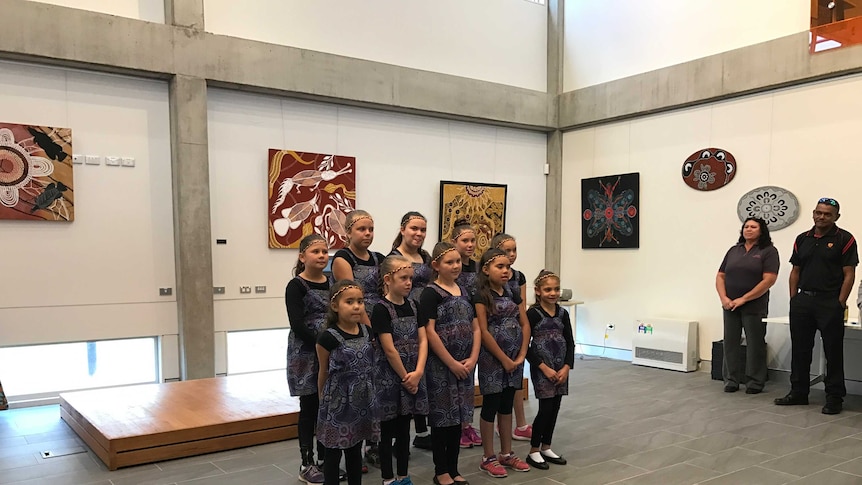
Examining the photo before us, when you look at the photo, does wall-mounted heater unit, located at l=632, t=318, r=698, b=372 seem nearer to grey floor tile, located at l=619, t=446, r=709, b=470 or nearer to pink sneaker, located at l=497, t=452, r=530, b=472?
grey floor tile, located at l=619, t=446, r=709, b=470

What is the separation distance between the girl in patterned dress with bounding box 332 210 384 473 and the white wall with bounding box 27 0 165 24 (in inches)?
150

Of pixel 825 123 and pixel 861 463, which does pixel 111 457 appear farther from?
pixel 825 123

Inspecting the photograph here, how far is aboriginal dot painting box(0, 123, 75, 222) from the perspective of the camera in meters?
5.46

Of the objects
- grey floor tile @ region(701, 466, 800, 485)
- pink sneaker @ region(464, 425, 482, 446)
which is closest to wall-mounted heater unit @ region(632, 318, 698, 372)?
grey floor tile @ region(701, 466, 800, 485)

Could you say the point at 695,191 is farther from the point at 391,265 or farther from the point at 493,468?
the point at 391,265

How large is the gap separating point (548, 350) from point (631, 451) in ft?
3.48

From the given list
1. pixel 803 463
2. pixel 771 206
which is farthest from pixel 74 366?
pixel 771 206

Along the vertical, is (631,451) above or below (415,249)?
below

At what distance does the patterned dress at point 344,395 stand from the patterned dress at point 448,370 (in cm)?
48

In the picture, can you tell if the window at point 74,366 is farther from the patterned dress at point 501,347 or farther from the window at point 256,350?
the patterned dress at point 501,347

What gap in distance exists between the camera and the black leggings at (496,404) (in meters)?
3.64

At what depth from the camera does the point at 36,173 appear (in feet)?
18.3

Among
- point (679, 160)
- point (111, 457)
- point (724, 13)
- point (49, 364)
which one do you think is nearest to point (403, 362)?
point (111, 457)

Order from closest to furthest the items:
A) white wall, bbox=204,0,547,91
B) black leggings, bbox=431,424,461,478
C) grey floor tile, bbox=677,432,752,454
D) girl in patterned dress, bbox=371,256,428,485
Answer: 1. girl in patterned dress, bbox=371,256,428,485
2. black leggings, bbox=431,424,461,478
3. grey floor tile, bbox=677,432,752,454
4. white wall, bbox=204,0,547,91
